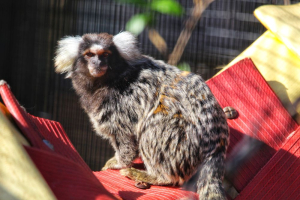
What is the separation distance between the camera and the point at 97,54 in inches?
76.7

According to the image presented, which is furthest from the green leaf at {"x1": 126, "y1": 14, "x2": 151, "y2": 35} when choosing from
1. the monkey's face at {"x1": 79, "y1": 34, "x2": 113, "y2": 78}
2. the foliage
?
the monkey's face at {"x1": 79, "y1": 34, "x2": 113, "y2": 78}

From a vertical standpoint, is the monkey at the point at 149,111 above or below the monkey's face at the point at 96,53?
below

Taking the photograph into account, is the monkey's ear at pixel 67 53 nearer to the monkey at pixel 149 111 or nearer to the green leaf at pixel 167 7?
the monkey at pixel 149 111

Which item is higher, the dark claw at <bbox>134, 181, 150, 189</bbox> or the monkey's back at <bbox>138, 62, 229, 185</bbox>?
the monkey's back at <bbox>138, 62, 229, 185</bbox>

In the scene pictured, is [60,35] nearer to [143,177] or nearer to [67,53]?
[67,53]

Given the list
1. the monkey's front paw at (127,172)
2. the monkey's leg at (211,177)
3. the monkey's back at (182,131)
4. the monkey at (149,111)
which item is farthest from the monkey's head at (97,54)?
the monkey's leg at (211,177)

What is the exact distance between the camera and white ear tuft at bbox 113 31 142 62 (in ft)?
6.64

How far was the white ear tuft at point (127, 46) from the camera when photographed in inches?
79.7

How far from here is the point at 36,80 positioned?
10.9 feet

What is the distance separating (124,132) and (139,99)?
0.18 meters

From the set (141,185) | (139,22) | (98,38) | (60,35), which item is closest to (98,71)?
(98,38)

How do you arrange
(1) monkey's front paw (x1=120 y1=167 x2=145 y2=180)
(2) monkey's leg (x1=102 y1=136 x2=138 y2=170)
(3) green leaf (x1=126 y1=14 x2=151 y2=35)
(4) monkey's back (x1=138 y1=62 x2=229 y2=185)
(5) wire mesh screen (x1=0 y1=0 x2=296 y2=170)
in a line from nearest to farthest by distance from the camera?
(4) monkey's back (x1=138 y1=62 x2=229 y2=185) → (1) monkey's front paw (x1=120 y1=167 x2=145 y2=180) → (2) monkey's leg (x1=102 y1=136 x2=138 y2=170) → (3) green leaf (x1=126 y1=14 x2=151 y2=35) → (5) wire mesh screen (x1=0 y1=0 x2=296 y2=170)

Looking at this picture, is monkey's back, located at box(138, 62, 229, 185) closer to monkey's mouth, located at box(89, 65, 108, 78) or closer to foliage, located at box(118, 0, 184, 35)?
monkey's mouth, located at box(89, 65, 108, 78)

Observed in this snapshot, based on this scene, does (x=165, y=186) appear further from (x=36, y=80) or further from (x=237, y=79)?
(x=36, y=80)
